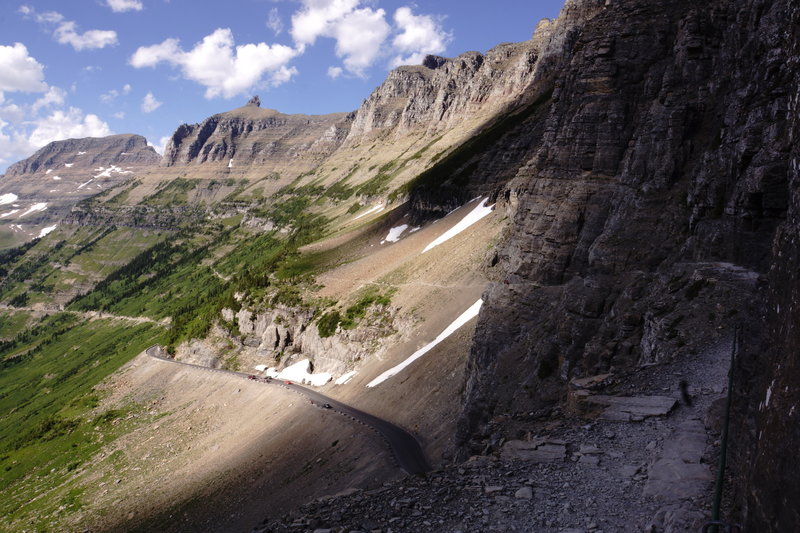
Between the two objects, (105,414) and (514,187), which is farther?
(105,414)

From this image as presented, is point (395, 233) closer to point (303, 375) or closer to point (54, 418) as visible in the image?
point (303, 375)

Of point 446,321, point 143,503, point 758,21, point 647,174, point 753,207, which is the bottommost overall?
point 143,503

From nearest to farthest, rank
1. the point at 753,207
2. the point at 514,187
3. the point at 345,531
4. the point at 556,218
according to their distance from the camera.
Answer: the point at 345,531 < the point at 753,207 < the point at 556,218 < the point at 514,187

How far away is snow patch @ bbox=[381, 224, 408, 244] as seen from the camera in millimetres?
106394

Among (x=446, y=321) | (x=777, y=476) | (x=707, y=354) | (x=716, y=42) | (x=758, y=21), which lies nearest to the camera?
(x=777, y=476)

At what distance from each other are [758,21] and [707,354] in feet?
57.6

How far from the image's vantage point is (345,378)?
64688mm

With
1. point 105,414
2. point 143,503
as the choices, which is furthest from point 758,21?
point 105,414

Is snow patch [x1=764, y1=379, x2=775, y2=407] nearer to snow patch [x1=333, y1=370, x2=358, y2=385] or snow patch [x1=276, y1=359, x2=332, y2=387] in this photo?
snow patch [x1=333, y1=370, x2=358, y2=385]

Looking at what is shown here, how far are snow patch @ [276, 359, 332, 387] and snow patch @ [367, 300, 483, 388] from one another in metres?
11.9

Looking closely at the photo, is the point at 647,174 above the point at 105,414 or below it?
above

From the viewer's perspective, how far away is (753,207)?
63.7 feet

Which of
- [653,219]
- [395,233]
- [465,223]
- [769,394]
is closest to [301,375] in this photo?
[465,223]

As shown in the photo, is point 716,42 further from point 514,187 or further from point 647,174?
point 514,187
